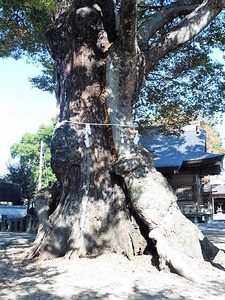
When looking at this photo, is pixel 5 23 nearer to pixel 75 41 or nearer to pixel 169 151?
pixel 75 41

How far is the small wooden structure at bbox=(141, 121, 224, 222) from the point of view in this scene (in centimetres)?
2002

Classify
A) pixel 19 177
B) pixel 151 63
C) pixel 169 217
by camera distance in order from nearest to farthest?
pixel 169 217
pixel 151 63
pixel 19 177

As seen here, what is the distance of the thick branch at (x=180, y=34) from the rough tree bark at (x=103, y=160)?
2.09ft

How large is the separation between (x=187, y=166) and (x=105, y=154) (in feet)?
48.7

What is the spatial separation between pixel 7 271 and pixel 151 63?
510 centimetres

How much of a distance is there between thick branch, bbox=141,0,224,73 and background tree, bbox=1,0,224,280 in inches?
0.8

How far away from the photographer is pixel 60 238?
243 inches

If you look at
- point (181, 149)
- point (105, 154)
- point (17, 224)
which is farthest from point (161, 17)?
point (181, 149)

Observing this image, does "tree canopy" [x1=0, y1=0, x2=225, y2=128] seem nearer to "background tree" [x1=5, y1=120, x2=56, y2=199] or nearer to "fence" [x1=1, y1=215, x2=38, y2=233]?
"fence" [x1=1, y1=215, x2=38, y2=233]

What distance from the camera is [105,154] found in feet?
22.2

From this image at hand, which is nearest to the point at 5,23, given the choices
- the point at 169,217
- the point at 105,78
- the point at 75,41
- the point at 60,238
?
the point at 75,41

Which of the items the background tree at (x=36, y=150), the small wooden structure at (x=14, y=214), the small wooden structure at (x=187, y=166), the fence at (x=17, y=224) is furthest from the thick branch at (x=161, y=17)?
the background tree at (x=36, y=150)

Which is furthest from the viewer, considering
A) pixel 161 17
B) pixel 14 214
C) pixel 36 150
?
pixel 36 150

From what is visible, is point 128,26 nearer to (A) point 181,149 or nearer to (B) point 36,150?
(A) point 181,149
